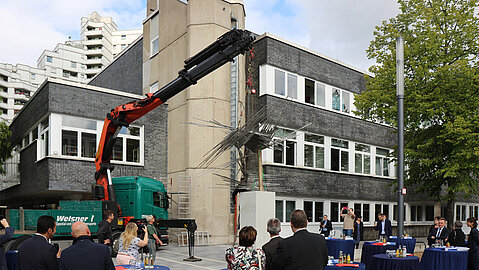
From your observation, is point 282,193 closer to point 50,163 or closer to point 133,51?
point 50,163

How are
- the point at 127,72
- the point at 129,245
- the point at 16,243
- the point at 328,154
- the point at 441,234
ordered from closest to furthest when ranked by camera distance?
the point at 129,245, the point at 16,243, the point at 441,234, the point at 328,154, the point at 127,72

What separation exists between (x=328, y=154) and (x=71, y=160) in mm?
13409

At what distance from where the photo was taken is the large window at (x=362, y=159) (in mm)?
27812

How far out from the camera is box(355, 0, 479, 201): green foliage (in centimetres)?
1870

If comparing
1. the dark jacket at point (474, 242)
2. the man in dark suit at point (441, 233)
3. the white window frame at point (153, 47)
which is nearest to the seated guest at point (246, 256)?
the dark jacket at point (474, 242)

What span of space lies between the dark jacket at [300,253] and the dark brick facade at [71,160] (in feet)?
56.0

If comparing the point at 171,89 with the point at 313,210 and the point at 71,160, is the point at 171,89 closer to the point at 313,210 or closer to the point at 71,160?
the point at 71,160

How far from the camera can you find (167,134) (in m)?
24.5

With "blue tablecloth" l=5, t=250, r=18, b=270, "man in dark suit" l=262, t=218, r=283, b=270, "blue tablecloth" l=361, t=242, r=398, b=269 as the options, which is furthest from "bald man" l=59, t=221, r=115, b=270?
"blue tablecloth" l=361, t=242, r=398, b=269

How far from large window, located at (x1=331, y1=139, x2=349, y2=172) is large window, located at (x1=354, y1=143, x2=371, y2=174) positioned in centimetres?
101

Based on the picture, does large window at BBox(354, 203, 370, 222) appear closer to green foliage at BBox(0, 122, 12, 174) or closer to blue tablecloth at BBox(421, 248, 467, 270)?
blue tablecloth at BBox(421, 248, 467, 270)

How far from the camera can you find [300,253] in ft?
17.5

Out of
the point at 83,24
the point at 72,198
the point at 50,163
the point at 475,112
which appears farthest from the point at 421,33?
the point at 83,24

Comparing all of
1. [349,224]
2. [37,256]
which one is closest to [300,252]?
[37,256]
